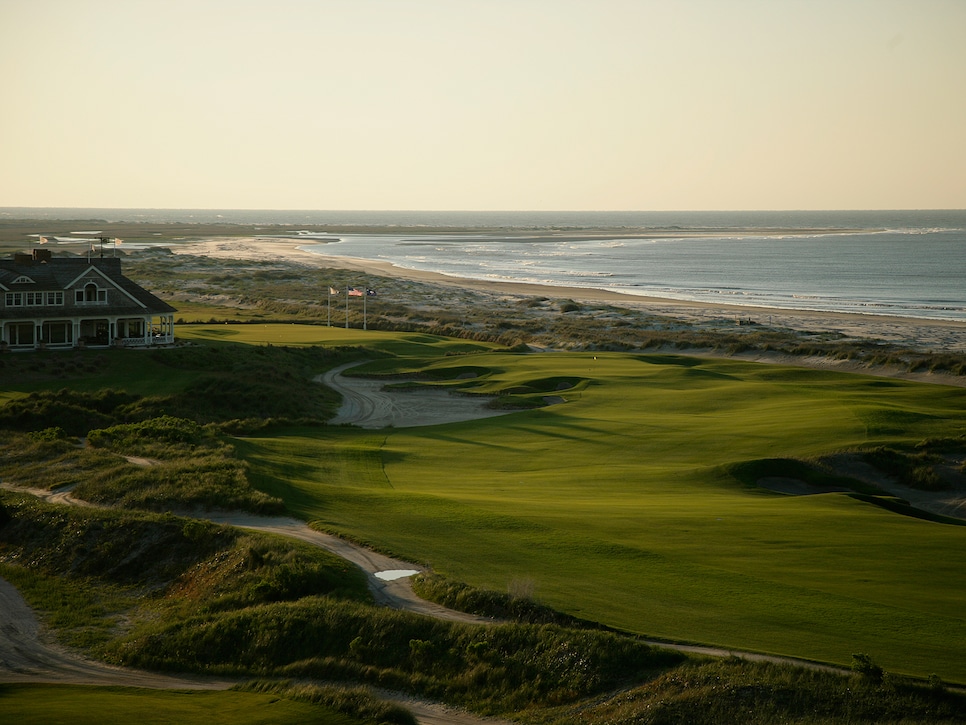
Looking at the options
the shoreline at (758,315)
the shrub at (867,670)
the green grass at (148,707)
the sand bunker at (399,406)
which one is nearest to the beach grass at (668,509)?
the shrub at (867,670)

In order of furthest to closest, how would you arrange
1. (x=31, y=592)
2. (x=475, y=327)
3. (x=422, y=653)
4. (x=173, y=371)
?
(x=475, y=327) → (x=173, y=371) → (x=31, y=592) → (x=422, y=653)

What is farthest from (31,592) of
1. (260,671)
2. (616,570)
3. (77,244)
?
(77,244)

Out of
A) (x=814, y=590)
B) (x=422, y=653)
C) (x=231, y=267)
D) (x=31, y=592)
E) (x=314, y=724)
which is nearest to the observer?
(x=314, y=724)

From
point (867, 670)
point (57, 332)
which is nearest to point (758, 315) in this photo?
point (57, 332)

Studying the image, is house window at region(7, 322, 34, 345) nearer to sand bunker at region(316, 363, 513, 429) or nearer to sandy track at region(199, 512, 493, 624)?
sand bunker at region(316, 363, 513, 429)

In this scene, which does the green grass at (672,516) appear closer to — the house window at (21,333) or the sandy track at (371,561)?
the sandy track at (371,561)

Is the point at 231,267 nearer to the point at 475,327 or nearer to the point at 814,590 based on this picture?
the point at 475,327
